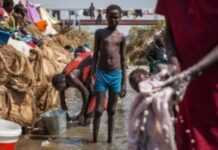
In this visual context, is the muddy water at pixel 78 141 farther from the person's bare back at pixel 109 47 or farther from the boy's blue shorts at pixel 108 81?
the person's bare back at pixel 109 47

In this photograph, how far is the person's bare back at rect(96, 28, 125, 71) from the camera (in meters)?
7.91

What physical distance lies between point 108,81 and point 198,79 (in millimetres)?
5435

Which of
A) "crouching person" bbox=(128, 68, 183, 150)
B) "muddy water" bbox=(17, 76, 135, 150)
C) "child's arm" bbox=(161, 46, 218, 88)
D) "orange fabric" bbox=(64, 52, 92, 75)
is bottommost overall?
"muddy water" bbox=(17, 76, 135, 150)

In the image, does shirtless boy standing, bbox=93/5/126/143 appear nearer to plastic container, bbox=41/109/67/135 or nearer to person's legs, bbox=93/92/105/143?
person's legs, bbox=93/92/105/143

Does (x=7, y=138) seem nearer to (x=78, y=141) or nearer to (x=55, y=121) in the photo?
(x=78, y=141)

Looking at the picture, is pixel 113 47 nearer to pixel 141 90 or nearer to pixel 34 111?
pixel 34 111

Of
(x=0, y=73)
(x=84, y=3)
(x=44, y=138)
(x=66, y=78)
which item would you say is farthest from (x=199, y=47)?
(x=84, y=3)

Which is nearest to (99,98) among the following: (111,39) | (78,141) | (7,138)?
(78,141)

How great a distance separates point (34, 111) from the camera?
26.7 ft

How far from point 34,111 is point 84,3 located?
97.4ft

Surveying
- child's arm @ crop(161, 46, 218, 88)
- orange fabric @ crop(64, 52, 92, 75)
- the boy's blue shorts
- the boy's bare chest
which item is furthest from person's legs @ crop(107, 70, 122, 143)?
child's arm @ crop(161, 46, 218, 88)

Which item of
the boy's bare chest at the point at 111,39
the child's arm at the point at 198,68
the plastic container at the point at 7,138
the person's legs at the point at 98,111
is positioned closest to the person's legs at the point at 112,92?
the person's legs at the point at 98,111

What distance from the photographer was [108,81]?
7891mm

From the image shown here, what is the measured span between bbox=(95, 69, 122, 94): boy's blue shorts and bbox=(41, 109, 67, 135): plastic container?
0.73 m
